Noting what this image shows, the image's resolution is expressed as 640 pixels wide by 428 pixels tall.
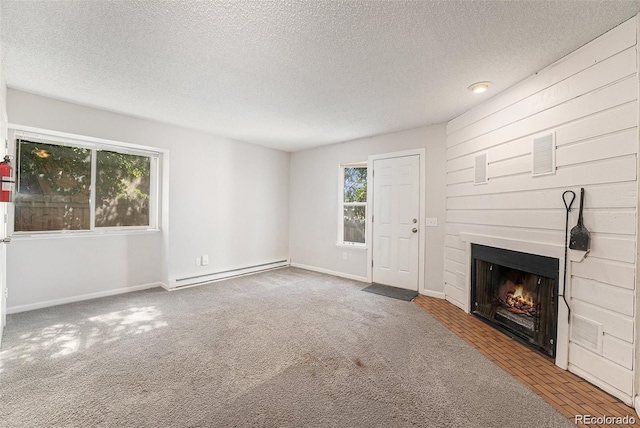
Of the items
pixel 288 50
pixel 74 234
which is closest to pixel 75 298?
pixel 74 234

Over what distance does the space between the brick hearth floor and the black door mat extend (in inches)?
29.2

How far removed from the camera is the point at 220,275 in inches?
185

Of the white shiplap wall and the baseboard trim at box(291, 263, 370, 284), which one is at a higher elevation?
the white shiplap wall

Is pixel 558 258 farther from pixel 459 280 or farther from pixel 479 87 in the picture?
pixel 479 87

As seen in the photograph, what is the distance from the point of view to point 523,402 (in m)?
1.75

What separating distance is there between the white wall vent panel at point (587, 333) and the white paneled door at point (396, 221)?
2.08m

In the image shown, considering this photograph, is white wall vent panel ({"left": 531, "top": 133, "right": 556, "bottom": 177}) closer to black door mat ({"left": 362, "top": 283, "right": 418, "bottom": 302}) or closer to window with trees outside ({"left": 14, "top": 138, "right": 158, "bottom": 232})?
black door mat ({"left": 362, "top": 283, "right": 418, "bottom": 302})

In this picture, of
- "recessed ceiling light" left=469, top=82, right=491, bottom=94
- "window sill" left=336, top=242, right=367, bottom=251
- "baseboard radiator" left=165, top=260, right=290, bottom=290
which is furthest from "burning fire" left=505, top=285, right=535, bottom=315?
"baseboard radiator" left=165, top=260, right=290, bottom=290

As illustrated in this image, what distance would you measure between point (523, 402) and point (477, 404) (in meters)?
0.31

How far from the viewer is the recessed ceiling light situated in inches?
105

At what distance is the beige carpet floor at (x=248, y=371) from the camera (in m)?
1.61

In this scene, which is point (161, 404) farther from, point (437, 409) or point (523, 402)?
point (523, 402)

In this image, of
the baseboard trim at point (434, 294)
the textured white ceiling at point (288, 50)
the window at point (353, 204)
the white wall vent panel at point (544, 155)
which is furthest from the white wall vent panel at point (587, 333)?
the window at point (353, 204)

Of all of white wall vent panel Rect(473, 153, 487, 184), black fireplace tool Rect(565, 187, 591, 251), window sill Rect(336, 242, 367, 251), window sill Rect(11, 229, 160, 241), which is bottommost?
window sill Rect(336, 242, 367, 251)
